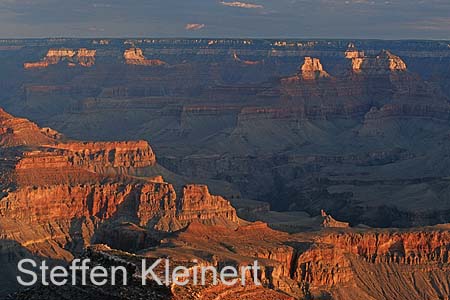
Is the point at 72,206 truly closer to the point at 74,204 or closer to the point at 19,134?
the point at 74,204

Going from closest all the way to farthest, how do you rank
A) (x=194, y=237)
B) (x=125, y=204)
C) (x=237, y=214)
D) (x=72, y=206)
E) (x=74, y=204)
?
1. (x=194, y=237)
2. (x=72, y=206)
3. (x=74, y=204)
4. (x=125, y=204)
5. (x=237, y=214)

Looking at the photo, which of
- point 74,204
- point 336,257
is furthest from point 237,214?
point 336,257

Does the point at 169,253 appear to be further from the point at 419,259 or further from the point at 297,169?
the point at 297,169

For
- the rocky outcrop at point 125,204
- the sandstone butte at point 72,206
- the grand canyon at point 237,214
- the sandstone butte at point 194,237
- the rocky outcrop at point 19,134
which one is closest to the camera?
the grand canyon at point 237,214

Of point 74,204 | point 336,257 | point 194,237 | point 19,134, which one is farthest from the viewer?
point 19,134

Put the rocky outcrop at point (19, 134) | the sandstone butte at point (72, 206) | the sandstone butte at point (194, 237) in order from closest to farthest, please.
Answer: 1. the sandstone butte at point (194, 237)
2. the sandstone butte at point (72, 206)
3. the rocky outcrop at point (19, 134)

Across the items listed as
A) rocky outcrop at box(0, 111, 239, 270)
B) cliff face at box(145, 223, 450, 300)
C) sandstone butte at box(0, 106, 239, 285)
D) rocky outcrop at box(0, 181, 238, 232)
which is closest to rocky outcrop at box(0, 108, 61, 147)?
sandstone butte at box(0, 106, 239, 285)

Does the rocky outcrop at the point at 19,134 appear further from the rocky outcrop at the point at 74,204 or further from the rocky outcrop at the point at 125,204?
the rocky outcrop at the point at 125,204

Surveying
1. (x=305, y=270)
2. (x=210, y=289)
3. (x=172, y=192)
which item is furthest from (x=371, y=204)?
(x=210, y=289)

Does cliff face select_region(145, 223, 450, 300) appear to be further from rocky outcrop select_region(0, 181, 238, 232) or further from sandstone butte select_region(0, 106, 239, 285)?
rocky outcrop select_region(0, 181, 238, 232)

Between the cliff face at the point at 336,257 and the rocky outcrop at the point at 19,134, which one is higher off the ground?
the cliff face at the point at 336,257

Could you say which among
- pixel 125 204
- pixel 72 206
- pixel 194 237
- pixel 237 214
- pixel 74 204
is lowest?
pixel 237 214

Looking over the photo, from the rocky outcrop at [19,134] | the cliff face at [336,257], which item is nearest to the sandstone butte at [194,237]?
the cliff face at [336,257]

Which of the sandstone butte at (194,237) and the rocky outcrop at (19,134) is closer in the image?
the sandstone butte at (194,237)
